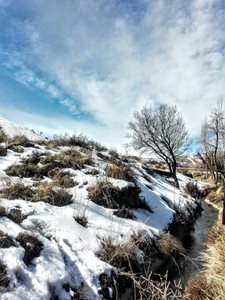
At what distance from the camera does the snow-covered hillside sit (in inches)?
178

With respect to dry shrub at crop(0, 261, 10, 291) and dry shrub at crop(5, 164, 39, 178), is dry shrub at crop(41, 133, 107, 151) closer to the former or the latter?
dry shrub at crop(5, 164, 39, 178)

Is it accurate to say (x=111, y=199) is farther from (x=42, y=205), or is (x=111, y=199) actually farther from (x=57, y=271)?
(x=57, y=271)

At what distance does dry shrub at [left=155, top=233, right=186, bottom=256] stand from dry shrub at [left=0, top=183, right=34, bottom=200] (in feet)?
10.4

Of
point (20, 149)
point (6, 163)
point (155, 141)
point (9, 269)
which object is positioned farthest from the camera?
point (155, 141)

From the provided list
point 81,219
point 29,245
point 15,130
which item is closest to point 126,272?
point 81,219

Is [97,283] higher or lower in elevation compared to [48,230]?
lower

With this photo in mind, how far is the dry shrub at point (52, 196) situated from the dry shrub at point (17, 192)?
0.58 ft

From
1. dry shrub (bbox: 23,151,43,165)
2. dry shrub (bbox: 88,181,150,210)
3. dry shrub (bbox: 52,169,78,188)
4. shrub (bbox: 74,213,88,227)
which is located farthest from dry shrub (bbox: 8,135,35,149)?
shrub (bbox: 74,213,88,227)

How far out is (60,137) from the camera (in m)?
14.8

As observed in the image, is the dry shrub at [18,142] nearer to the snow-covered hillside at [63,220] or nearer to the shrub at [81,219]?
the snow-covered hillside at [63,220]

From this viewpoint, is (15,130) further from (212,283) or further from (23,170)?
(212,283)

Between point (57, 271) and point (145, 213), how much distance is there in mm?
4741

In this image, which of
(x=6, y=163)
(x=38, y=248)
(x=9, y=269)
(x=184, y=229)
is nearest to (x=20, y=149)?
(x=6, y=163)

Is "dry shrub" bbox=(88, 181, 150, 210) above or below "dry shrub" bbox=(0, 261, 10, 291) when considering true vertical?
above
